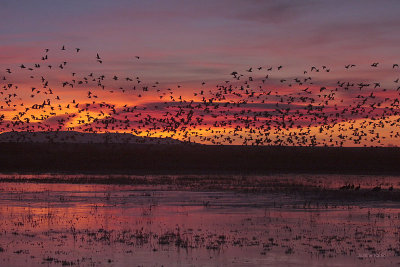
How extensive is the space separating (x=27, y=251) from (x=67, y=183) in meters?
30.5

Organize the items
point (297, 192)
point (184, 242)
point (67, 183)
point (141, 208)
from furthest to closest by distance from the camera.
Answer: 1. point (67, 183)
2. point (297, 192)
3. point (141, 208)
4. point (184, 242)

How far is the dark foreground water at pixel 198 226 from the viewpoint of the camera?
21672 mm

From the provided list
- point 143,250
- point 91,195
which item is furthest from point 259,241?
point 91,195

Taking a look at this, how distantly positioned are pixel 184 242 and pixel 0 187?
26855mm

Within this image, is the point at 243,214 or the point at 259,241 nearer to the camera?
the point at 259,241

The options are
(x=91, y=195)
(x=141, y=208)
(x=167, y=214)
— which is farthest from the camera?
(x=91, y=195)

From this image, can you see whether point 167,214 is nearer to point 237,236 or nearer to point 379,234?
point 237,236

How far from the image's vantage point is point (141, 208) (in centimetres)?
3531

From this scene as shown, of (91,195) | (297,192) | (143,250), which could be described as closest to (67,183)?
(91,195)

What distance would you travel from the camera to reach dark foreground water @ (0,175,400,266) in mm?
21672

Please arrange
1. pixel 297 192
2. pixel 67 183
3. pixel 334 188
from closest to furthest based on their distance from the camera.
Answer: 1. pixel 297 192
2. pixel 334 188
3. pixel 67 183

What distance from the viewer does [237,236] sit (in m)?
26.0

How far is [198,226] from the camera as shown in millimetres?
28656

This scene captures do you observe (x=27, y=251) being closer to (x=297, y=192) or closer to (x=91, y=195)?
(x=91, y=195)
